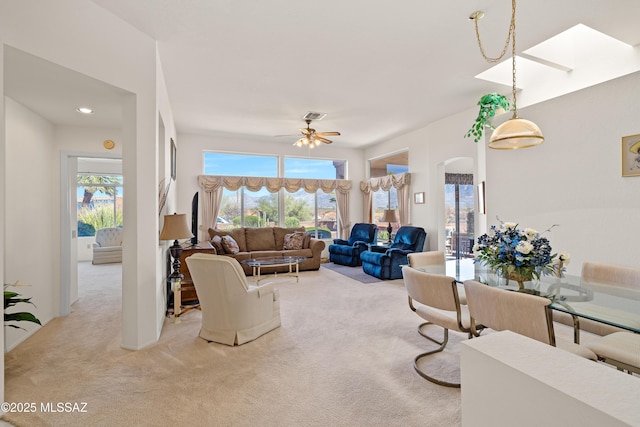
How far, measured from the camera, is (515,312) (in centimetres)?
182

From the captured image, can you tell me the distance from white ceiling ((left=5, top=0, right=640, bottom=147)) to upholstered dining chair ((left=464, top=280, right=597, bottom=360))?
7.82ft

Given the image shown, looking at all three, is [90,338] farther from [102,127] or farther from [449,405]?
[449,405]

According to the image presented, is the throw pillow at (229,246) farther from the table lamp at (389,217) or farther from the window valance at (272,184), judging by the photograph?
the table lamp at (389,217)

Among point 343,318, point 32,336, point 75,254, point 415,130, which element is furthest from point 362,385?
point 415,130

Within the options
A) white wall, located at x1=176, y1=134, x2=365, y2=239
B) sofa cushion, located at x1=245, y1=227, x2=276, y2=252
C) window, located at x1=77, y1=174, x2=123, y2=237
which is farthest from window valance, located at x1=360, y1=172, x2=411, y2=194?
window, located at x1=77, y1=174, x2=123, y2=237

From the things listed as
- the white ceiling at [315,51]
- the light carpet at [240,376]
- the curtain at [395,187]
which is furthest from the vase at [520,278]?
the curtain at [395,187]

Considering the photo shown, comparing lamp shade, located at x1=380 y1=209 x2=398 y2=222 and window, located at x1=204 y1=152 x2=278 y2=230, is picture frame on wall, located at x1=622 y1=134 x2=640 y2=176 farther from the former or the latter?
window, located at x1=204 y1=152 x2=278 y2=230

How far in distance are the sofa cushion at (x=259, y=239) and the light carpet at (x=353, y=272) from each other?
1364mm

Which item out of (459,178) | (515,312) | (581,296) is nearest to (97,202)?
(459,178)

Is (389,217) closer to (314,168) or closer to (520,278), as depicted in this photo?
(314,168)

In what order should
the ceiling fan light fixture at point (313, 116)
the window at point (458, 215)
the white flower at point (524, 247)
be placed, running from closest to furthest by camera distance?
1. the white flower at point (524, 247)
2. the ceiling fan light fixture at point (313, 116)
3. the window at point (458, 215)

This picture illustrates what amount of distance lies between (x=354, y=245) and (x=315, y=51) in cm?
471

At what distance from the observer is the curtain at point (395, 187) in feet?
23.2

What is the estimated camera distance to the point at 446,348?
9.62ft
